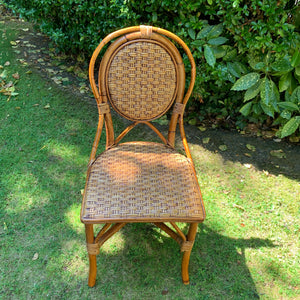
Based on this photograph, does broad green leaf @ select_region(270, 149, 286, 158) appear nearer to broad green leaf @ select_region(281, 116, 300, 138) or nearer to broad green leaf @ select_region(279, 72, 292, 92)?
broad green leaf @ select_region(281, 116, 300, 138)

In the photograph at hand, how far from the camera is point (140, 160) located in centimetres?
185

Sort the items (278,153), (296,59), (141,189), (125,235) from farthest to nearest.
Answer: (278,153)
(296,59)
(125,235)
(141,189)

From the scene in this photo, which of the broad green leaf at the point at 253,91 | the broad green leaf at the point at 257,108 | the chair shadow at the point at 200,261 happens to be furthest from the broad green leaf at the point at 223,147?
the chair shadow at the point at 200,261

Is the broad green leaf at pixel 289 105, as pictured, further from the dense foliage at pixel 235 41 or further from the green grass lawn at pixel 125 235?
the green grass lawn at pixel 125 235

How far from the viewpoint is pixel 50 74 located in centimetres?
362

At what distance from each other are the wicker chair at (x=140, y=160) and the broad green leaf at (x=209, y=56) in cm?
70

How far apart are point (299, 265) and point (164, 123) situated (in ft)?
5.73

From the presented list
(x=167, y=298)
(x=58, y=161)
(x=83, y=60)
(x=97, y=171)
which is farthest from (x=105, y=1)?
(x=167, y=298)

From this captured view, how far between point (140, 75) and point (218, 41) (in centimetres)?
98

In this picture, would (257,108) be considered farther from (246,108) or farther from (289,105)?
(289,105)

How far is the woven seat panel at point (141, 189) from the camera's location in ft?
5.09

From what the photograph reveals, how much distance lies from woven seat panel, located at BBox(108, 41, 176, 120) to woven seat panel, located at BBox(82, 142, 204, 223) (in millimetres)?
280

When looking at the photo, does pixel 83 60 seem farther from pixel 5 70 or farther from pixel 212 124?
pixel 212 124

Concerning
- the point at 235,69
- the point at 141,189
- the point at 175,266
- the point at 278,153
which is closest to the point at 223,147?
the point at 278,153
